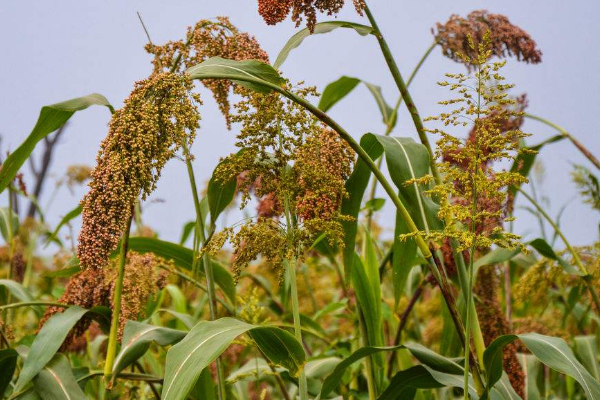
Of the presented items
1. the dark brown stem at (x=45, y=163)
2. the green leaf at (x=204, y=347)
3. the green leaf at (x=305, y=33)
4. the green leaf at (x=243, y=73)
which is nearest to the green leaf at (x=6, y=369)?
the green leaf at (x=204, y=347)

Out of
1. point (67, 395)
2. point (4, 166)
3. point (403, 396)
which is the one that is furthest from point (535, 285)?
point (4, 166)

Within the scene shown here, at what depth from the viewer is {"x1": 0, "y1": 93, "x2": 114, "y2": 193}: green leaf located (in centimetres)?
181

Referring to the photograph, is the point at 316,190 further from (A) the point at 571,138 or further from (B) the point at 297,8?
(A) the point at 571,138

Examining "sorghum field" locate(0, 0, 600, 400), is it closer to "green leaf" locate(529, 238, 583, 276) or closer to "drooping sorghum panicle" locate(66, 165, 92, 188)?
"green leaf" locate(529, 238, 583, 276)

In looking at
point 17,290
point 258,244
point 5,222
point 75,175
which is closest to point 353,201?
point 258,244

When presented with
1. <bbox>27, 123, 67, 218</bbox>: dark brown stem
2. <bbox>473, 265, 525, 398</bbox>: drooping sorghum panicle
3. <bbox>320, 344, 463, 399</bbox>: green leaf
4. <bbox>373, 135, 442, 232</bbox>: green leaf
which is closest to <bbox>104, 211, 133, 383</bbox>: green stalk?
<bbox>320, 344, 463, 399</bbox>: green leaf

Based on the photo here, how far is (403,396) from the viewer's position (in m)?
2.14

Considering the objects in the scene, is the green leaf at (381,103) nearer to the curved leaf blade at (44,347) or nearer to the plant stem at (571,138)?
the plant stem at (571,138)

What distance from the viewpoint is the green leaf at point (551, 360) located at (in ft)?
5.80

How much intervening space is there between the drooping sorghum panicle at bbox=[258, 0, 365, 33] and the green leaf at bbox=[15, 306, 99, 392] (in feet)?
3.26

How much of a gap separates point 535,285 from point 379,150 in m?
0.97

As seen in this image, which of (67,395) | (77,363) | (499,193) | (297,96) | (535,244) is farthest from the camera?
(77,363)

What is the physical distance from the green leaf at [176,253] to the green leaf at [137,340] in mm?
398

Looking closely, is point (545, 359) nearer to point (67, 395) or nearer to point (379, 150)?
point (379, 150)
